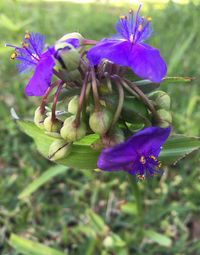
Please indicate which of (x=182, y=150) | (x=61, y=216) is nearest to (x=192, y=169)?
(x=61, y=216)

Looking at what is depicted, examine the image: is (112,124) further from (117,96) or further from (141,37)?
(141,37)

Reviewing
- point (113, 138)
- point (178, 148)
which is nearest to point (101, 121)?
point (113, 138)

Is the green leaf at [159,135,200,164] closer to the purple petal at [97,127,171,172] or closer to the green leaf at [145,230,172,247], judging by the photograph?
the purple petal at [97,127,171,172]

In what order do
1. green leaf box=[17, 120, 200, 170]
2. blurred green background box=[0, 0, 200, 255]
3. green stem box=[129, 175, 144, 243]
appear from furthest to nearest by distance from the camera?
1. blurred green background box=[0, 0, 200, 255]
2. green stem box=[129, 175, 144, 243]
3. green leaf box=[17, 120, 200, 170]

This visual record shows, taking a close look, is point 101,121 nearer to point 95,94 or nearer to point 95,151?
point 95,94

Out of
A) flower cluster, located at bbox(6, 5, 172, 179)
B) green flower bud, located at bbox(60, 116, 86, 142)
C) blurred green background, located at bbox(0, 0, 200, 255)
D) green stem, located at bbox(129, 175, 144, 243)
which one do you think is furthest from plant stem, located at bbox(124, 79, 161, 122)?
blurred green background, located at bbox(0, 0, 200, 255)

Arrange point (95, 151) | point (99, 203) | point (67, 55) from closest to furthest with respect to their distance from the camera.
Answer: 1. point (67, 55)
2. point (95, 151)
3. point (99, 203)
